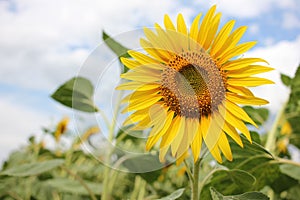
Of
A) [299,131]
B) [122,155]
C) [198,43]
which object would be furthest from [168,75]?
[299,131]

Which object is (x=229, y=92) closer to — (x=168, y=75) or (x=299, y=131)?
(x=168, y=75)

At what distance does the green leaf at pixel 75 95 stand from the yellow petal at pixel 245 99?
617mm

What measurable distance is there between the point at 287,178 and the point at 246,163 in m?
0.33

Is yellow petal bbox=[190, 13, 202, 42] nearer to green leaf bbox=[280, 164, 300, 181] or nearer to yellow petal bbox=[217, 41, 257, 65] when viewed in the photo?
yellow petal bbox=[217, 41, 257, 65]

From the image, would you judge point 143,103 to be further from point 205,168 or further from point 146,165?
point 205,168

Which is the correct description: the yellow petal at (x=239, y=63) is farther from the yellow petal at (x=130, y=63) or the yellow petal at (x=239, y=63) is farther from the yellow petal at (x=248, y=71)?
the yellow petal at (x=130, y=63)

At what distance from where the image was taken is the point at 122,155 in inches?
55.3

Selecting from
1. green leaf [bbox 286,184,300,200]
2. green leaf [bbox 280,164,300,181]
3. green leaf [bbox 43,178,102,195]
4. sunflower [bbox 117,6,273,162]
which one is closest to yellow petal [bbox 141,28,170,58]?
sunflower [bbox 117,6,273,162]

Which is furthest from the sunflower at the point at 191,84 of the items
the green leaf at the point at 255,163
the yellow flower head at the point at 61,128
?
the yellow flower head at the point at 61,128

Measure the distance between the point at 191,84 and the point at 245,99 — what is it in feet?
0.38

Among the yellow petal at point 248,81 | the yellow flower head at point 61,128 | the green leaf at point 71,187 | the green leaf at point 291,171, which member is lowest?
the green leaf at point 71,187

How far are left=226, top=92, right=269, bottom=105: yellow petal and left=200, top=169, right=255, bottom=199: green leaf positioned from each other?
19 cm

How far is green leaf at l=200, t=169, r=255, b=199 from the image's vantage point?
2.95ft

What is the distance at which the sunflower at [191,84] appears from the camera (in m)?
0.79
